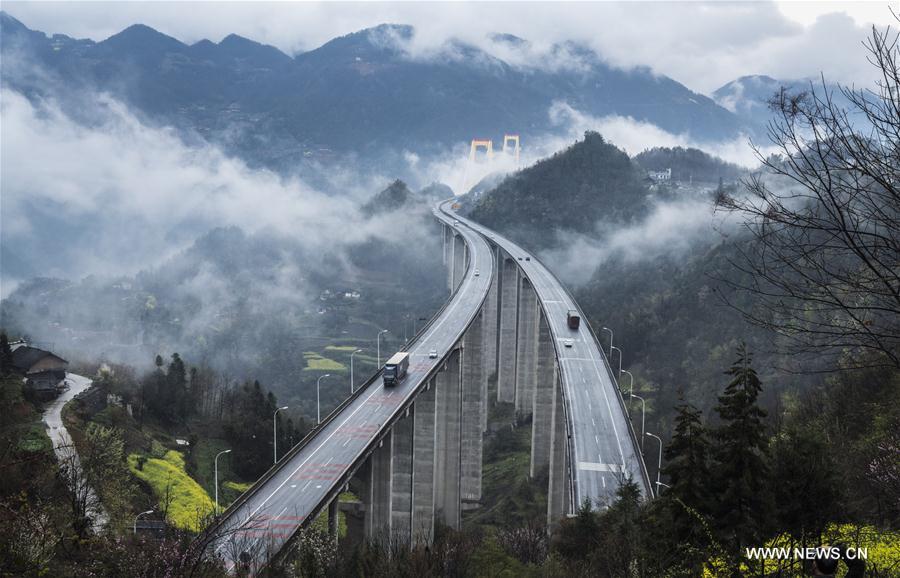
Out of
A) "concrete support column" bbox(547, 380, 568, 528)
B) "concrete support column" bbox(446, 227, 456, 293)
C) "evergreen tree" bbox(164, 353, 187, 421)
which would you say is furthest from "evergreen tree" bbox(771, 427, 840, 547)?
"concrete support column" bbox(446, 227, 456, 293)

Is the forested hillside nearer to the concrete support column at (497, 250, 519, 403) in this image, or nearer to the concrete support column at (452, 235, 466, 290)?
the concrete support column at (452, 235, 466, 290)

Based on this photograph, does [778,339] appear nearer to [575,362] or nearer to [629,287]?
[575,362]

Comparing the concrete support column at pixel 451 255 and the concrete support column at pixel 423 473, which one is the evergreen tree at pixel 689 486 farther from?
the concrete support column at pixel 451 255

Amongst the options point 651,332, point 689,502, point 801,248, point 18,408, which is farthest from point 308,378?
point 801,248

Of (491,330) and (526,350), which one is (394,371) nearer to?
(526,350)

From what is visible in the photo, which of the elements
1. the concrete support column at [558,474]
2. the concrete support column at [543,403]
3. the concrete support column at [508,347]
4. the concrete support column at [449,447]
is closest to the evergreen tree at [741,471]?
the concrete support column at [558,474]

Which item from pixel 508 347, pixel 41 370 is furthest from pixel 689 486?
pixel 508 347

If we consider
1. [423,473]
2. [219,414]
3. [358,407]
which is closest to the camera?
[358,407]

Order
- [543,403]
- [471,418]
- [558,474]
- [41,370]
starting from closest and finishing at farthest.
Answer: [558,474]
[41,370]
[471,418]
[543,403]
